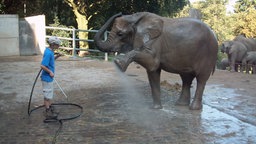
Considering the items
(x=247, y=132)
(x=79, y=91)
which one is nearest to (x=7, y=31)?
(x=79, y=91)

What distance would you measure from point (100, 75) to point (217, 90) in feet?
11.0

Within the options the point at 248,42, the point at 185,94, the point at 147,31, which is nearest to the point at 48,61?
the point at 147,31

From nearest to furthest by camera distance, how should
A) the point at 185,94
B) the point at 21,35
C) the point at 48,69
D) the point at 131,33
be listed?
the point at 48,69 < the point at 131,33 < the point at 185,94 < the point at 21,35

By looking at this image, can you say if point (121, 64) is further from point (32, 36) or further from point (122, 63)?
point (32, 36)

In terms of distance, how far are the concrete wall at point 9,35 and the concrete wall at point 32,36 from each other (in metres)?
0.31

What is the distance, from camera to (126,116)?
550 cm

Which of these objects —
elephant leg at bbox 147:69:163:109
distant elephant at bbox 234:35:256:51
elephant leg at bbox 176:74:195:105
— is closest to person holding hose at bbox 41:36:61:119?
elephant leg at bbox 147:69:163:109

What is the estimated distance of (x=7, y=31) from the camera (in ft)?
49.3

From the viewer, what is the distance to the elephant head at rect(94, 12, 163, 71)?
5.64 metres

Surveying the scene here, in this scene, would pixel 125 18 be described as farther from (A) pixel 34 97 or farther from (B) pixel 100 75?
(B) pixel 100 75

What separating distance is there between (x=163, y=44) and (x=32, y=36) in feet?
37.2

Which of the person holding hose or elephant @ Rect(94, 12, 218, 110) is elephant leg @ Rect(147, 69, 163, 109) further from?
the person holding hose

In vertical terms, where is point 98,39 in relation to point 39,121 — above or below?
above

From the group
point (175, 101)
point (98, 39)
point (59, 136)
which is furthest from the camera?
point (175, 101)
